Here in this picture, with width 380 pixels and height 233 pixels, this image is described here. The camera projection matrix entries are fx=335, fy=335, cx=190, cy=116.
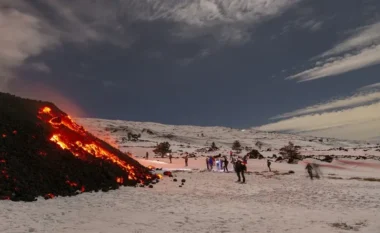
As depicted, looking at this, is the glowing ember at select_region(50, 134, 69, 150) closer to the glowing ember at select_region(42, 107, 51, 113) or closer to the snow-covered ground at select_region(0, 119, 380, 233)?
the glowing ember at select_region(42, 107, 51, 113)

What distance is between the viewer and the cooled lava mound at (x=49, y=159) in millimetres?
21234

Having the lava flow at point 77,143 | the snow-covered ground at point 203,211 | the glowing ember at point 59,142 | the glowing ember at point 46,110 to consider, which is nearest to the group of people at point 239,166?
the snow-covered ground at point 203,211

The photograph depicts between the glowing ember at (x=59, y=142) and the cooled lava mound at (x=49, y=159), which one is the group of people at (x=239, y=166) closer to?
the cooled lava mound at (x=49, y=159)

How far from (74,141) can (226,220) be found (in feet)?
57.0

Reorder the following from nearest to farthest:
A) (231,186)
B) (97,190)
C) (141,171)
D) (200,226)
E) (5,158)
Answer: (200,226) → (5,158) → (97,190) → (231,186) → (141,171)

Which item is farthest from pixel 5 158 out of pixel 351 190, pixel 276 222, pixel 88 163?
pixel 351 190

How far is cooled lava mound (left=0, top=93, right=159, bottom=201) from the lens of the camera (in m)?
21.2

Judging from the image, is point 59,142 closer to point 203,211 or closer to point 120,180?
point 120,180

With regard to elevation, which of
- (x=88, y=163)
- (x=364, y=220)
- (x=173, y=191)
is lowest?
(x=364, y=220)

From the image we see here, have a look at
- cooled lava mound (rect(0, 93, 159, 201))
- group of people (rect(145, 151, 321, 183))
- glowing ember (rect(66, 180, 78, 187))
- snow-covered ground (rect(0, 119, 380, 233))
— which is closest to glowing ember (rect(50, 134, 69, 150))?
cooled lava mound (rect(0, 93, 159, 201))

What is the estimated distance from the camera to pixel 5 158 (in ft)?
72.9

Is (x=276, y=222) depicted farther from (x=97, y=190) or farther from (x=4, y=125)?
(x=4, y=125)

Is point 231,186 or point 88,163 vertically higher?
point 88,163

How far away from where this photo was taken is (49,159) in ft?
81.4
